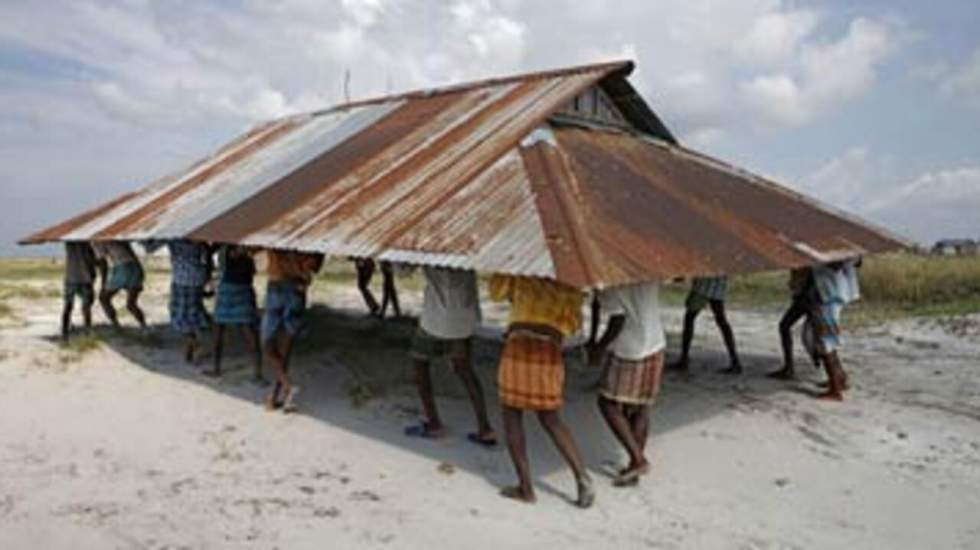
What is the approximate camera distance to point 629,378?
22.2 feet

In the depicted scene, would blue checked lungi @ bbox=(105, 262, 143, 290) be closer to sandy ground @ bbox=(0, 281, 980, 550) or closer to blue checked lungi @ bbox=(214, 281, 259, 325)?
sandy ground @ bbox=(0, 281, 980, 550)

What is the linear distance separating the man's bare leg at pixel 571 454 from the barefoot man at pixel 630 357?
0.47m

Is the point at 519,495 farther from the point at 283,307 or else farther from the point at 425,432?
the point at 283,307

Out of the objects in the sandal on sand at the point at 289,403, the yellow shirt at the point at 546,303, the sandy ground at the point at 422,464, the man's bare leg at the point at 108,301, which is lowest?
the sandy ground at the point at 422,464

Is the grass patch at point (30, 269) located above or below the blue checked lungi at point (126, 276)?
below

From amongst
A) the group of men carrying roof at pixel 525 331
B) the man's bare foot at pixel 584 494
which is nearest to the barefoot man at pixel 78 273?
the group of men carrying roof at pixel 525 331

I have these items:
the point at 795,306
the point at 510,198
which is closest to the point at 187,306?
the point at 510,198

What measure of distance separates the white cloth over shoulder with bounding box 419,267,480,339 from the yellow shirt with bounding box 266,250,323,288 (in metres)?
1.69

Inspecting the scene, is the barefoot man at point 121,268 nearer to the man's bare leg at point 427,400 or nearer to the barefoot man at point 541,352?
the man's bare leg at point 427,400

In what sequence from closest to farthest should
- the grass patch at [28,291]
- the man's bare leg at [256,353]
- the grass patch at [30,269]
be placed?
the man's bare leg at [256,353], the grass patch at [28,291], the grass patch at [30,269]

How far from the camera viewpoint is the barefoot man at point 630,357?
674 centimetres

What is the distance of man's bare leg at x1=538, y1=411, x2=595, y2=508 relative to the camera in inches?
256

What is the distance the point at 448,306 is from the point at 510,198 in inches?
39.1

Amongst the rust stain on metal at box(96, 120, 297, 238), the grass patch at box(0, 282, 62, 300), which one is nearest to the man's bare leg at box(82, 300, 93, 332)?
the rust stain on metal at box(96, 120, 297, 238)
